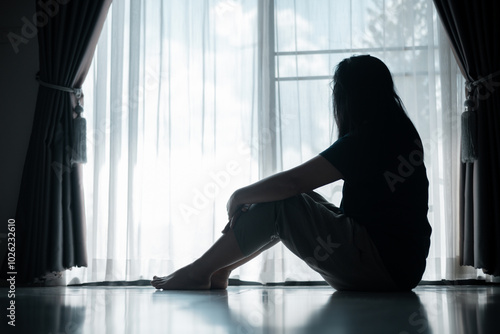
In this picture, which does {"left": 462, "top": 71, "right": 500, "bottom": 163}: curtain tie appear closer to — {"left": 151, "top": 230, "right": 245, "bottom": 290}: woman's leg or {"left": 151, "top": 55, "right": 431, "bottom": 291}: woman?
{"left": 151, "top": 55, "right": 431, "bottom": 291}: woman

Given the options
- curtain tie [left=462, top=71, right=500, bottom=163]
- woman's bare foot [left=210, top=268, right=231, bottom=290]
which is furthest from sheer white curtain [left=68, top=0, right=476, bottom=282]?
woman's bare foot [left=210, top=268, right=231, bottom=290]

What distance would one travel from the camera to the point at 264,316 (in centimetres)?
113

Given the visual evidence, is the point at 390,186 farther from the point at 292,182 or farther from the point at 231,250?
the point at 231,250

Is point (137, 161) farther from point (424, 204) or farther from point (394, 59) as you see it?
point (424, 204)

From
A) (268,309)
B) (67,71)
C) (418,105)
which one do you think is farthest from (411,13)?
(268,309)

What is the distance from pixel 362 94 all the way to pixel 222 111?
111 cm

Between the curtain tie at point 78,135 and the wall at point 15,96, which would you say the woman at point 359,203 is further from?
the wall at point 15,96

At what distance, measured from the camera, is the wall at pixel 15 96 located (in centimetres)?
288

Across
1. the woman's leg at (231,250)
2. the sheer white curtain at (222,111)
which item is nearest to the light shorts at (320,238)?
the woman's leg at (231,250)

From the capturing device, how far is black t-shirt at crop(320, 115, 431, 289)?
5.42 feet

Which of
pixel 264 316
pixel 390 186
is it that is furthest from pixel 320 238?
pixel 264 316

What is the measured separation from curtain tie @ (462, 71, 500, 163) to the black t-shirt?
35.1 inches

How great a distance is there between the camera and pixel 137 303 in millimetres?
1465

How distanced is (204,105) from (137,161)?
1.44 ft
